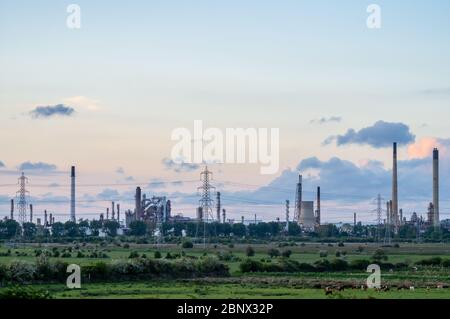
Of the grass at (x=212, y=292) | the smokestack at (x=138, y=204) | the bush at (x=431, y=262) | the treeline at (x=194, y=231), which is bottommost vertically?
the bush at (x=431, y=262)

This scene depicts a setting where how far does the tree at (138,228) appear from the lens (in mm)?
159250

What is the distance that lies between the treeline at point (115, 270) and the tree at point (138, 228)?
95.1 metres

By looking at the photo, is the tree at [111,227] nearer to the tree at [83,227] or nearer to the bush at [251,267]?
the tree at [83,227]

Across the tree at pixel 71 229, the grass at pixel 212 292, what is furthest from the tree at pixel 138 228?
the grass at pixel 212 292

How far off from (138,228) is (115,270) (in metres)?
103

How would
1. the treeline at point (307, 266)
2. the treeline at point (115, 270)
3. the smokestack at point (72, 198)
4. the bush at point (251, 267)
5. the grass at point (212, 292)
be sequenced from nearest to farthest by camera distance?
the grass at point (212, 292), the treeline at point (115, 270), the bush at point (251, 267), the treeline at point (307, 266), the smokestack at point (72, 198)

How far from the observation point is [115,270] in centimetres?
5650

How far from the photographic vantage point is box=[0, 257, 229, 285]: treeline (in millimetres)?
52656

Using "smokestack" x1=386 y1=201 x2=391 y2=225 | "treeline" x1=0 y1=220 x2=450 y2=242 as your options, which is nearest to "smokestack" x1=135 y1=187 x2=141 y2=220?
"treeline" x1=0 y1=220 x2=450 y2=242

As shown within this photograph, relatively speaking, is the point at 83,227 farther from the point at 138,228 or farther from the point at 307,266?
the point at 307,266

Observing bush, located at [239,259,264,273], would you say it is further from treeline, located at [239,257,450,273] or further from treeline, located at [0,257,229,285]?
treeline, located at [0,257,229,285]

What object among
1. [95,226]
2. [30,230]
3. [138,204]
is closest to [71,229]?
[30,230]
